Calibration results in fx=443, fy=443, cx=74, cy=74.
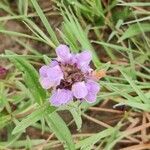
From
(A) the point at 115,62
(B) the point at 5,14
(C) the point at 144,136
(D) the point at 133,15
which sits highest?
(B) the point at 5,14

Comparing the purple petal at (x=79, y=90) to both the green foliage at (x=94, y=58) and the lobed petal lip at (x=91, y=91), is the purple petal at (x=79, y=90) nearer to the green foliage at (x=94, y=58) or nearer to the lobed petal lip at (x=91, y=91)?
the lobed petal lip at (x=91, y=91)

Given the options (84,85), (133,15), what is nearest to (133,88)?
(84,85)

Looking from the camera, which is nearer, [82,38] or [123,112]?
[82,38]

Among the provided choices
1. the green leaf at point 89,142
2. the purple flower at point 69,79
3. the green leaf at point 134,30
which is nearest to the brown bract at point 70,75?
the purple flower at point 69,79

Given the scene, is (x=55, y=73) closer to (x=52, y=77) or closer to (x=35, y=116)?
(x=52, y=77)

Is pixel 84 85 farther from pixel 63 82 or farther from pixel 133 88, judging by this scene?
pixel 133 88

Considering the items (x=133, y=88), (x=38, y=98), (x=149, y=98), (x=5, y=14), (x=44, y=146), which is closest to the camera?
(x=38, y=98)
